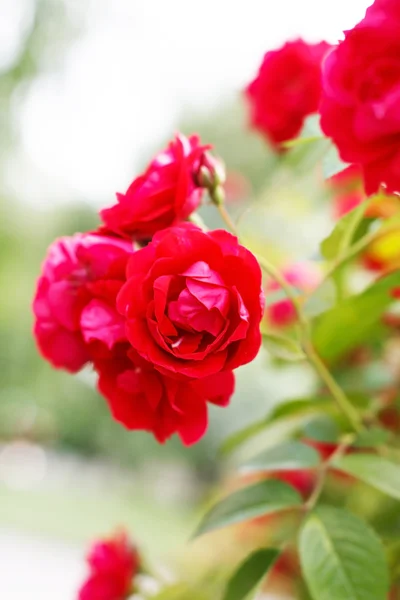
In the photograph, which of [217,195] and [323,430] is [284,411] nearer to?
[323,430]

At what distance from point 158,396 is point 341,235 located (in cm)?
13

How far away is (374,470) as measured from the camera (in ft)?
1.06

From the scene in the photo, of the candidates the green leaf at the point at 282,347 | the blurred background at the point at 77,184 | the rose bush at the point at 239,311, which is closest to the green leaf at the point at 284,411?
the rose bush at the point at 239,311

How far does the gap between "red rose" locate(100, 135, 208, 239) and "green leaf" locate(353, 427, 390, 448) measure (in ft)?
0.54

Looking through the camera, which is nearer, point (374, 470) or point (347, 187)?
point (374, 470)

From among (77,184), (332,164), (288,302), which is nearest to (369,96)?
(332,164)

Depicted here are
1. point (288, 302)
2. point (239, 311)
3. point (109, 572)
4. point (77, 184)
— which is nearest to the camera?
point (239, 311)

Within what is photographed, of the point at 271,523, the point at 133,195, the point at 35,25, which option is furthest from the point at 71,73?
the point at 133,195

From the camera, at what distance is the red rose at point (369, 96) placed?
0.24 m

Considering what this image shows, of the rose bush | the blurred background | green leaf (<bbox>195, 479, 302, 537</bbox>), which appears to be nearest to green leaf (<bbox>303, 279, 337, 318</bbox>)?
the rose bush

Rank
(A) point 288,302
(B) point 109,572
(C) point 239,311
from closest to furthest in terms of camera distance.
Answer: (C) point 239,311 < (B) point 109,572 < (A) point 288,302

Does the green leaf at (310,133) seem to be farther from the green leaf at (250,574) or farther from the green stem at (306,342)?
the green leaf at (250,574)

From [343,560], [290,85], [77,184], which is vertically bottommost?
[343,560]

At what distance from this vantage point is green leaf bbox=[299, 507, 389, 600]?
11.3 inches
